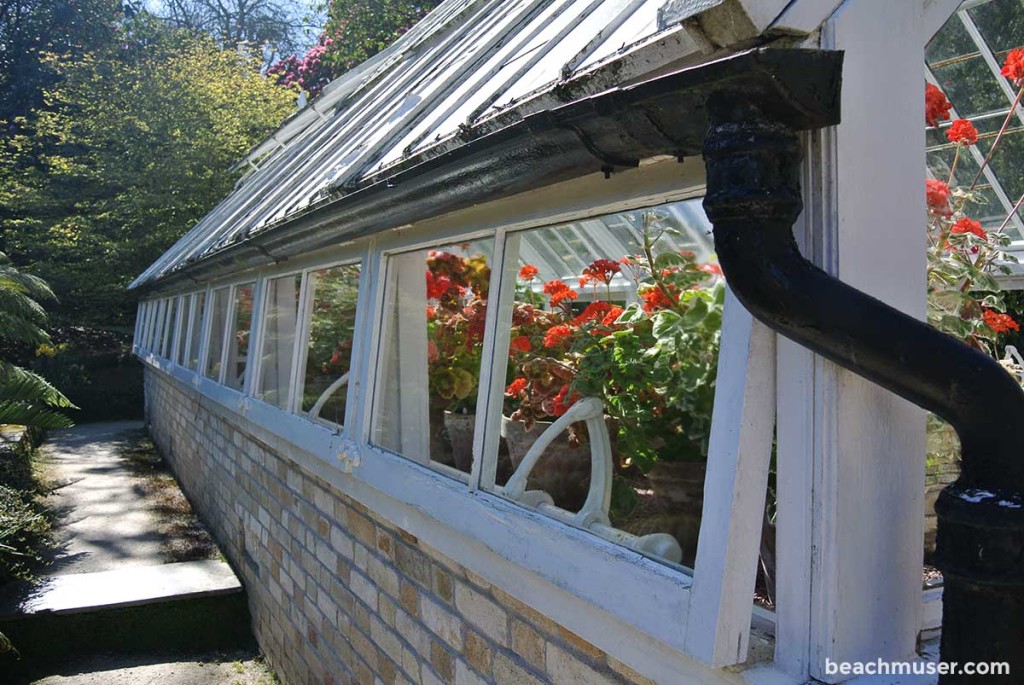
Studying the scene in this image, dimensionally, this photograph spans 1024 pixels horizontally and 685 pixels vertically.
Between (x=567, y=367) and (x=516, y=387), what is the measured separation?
0.20 m

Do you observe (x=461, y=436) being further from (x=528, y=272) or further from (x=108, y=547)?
(x=108, y=547)

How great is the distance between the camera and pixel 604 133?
172 centimetres

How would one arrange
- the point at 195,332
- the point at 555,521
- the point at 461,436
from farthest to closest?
the point at 195,332
the point at 461,436
the point at 555,521

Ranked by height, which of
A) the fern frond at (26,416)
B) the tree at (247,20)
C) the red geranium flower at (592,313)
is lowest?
the fern frond at (26,416)

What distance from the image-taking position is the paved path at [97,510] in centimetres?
723

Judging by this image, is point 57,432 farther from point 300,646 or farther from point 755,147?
point 755,147

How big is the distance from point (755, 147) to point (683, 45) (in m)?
0.24

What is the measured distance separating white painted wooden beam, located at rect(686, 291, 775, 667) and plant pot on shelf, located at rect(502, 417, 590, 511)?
631 millimetres

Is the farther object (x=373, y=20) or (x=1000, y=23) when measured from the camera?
(x=373, y=20)

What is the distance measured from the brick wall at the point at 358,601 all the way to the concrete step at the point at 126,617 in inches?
9.3

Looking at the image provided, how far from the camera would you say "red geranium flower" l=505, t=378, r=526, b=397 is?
252cm

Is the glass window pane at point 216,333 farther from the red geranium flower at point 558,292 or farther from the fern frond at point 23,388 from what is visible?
the red geranium flower at point 558,292

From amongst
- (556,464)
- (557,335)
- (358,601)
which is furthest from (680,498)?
(358,601)

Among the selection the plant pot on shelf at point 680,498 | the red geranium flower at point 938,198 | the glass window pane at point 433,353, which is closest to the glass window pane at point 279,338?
the glass window pane at point 433,353
